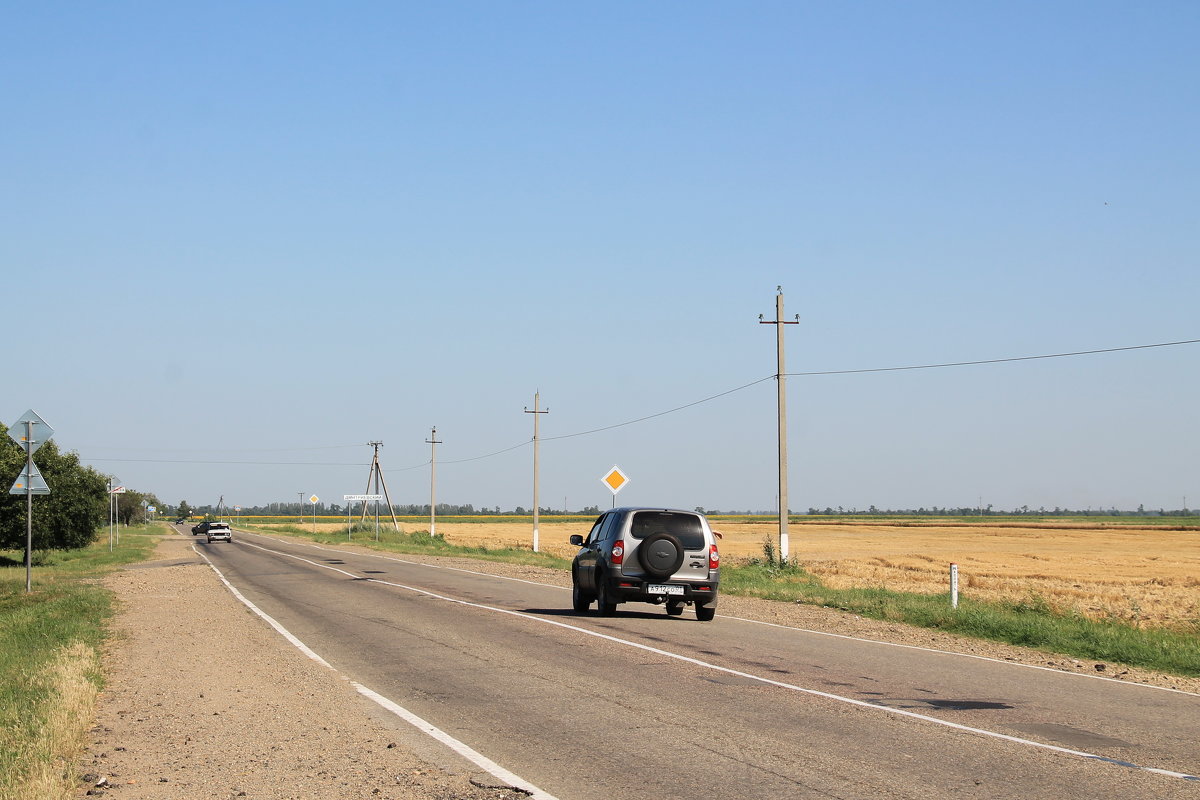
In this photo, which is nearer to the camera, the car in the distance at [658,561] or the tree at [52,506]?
the car in the distance at [658,561]

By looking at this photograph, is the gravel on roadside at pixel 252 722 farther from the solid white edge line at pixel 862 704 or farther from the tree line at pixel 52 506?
the tree line at pixel 52 506

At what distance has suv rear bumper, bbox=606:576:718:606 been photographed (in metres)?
18.5

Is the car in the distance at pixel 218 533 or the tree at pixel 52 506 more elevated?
the tree at pixel 52 506

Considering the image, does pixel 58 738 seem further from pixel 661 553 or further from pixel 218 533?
pixel 218 533

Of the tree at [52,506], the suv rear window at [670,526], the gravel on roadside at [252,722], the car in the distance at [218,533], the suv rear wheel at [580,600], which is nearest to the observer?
the gravel on roadside at [252,722]

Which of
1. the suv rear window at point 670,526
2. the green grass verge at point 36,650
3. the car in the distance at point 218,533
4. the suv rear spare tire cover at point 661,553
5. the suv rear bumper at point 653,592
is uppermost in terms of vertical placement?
the suv rear window at point 670,526

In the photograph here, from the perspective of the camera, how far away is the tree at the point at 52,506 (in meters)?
51.2

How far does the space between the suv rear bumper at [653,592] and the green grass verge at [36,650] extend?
816 centimetres

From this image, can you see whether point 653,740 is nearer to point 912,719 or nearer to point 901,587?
point 912,719

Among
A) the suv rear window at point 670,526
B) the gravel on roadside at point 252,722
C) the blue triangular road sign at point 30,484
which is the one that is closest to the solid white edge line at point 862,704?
the suv rear window at point 670,526

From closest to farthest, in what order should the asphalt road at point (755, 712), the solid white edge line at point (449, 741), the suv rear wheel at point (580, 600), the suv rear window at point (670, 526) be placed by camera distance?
the solid white edge line at point (449, 741) → the asphalt road at point (755, 712) → the suv rear window at point (670, 526) → the suv rear wheel at point (580, 600)

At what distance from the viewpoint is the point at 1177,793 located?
6.96m

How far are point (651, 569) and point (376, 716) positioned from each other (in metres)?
9.28


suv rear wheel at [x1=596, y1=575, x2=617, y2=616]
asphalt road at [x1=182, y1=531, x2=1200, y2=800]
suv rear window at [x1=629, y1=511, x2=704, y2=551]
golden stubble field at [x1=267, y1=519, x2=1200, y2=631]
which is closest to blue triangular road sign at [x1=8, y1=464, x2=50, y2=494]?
asphalt road at [x1=182, y1=531, x2=1200, y2=800]
